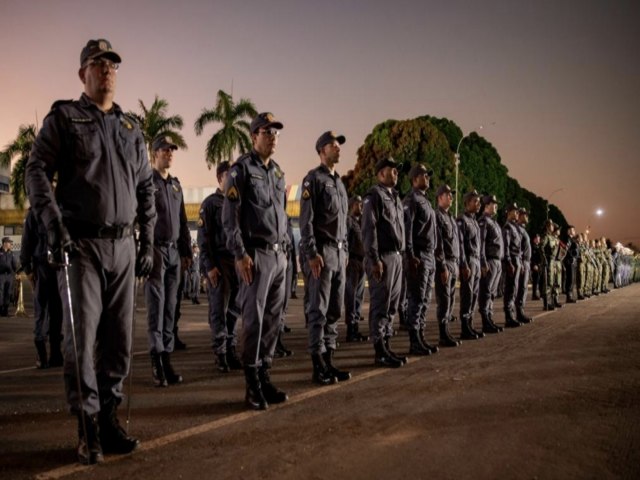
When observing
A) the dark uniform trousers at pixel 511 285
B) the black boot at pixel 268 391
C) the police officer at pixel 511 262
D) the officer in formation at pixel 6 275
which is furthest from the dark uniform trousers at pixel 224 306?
the officer in formation at pixel 6 275

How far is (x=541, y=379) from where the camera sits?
6.15 metres

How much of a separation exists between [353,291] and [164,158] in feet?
15.5

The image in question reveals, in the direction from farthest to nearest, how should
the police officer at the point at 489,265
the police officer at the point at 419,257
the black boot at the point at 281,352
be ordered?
the police officer at the point at 489,265 → the black boot at the point at 281,352 → the police officer at the point at 419,257

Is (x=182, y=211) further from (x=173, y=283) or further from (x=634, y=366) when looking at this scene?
(x=634, y=366)

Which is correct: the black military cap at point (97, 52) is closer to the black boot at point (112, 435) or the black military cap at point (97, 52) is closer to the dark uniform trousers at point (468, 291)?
the black boot at point (112, 435)

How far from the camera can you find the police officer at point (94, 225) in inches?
149

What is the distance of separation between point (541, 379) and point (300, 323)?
7.65 meters

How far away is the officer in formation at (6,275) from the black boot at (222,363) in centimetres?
1180

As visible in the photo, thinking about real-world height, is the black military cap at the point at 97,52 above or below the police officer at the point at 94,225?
above

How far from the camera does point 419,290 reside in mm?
8281

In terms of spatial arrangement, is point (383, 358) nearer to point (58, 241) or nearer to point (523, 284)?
point (58, 241)

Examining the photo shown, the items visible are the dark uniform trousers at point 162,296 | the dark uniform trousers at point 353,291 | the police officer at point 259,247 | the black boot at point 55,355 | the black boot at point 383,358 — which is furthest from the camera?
the dark uniform trousers at point 353,291

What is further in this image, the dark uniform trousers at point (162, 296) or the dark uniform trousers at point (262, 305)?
the dark uniform trousers at point (162, 296)

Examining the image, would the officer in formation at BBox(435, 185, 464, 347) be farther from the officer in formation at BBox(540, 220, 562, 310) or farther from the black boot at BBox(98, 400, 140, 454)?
the officer in formation at BBox(540, 220, 562, 310)
